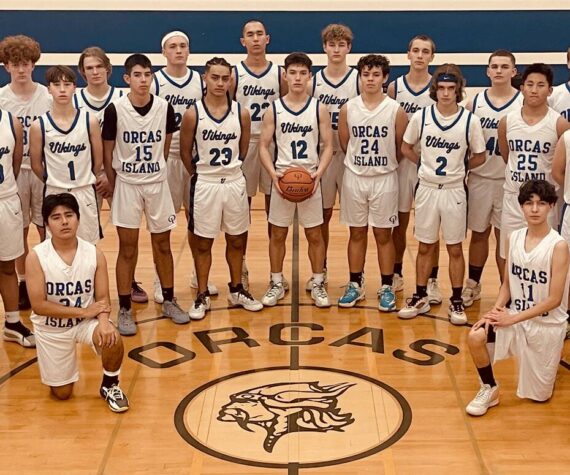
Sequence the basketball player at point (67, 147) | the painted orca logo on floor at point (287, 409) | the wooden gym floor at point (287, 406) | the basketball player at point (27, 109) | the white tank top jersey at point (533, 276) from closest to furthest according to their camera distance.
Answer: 1. the wooden gym floor at point (287, 406)
2. the painted orca logo on floor at point (287, 409)
3. the white tank top jersey at point (533, 276)
4. the basketball player at point (67, 147)
5. the basketball player at point (27, 109)

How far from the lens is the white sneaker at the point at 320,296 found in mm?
6957

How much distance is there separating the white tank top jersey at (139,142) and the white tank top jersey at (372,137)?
1.36 m

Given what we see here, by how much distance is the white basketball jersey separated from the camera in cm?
641

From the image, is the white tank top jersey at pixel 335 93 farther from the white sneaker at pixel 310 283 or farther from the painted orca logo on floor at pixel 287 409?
the painted orca logo on floor at pixel 287 409

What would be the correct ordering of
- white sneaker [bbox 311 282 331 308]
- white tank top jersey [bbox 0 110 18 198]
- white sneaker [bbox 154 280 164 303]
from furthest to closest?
white sneaker [bbox 154 280 164 303], white sneaker [bbox 311 282 331 308], white tank top jersey [bbox 0 110 18 198]

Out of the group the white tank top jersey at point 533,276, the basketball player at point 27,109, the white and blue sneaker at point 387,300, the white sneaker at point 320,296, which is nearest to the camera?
the white tank top jersey at point 533,276

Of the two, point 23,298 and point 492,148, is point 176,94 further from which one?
point 492,148

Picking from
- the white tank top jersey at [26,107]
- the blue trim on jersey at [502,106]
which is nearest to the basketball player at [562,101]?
the blue trim on jersey at [502,106]

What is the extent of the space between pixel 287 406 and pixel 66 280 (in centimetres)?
145

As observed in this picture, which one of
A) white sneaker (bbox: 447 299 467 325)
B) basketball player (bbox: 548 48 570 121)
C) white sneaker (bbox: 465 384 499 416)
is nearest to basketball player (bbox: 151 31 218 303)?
white sneaker (bbox: 447 299 467 325)

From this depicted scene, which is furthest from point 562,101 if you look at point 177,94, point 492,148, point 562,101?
point 177,94

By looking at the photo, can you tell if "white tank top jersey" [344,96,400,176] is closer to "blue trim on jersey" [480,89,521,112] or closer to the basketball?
the basketball

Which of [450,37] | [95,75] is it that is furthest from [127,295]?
[450,37]

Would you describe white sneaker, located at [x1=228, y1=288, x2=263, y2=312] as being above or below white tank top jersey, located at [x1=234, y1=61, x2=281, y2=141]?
below
